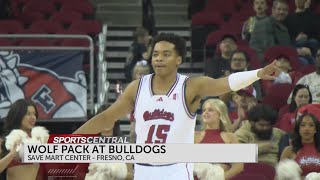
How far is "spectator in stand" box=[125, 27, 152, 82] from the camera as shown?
12719 mm

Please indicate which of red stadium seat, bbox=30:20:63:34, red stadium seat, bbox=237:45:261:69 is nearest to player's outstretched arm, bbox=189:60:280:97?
red stadium seat, bbox=237:45:261:69

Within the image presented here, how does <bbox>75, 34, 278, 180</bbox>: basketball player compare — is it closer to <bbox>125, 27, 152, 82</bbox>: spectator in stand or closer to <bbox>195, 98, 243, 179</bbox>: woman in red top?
<bbox>195, 98, 243, 179</bbox>: woman in red top

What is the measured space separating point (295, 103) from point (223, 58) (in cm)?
173

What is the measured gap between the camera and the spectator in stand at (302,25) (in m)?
13.3

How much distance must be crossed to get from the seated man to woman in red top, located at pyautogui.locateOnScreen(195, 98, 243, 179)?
1.00 feet

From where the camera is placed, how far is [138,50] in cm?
1300

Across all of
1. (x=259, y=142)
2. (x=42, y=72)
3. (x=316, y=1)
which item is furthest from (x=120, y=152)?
(x=316, y=1)

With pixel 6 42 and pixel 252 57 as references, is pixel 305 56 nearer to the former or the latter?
pixel 252 57

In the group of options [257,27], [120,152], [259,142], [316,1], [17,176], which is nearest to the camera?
[120,152]

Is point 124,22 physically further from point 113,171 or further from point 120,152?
point 120,152

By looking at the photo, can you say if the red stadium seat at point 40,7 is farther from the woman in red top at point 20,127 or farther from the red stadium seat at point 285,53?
the woman in red top at point 20,127

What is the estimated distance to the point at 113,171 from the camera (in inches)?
339

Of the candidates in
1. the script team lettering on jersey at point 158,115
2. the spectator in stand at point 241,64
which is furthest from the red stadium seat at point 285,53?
the script team lettering on jersey at point 158,115

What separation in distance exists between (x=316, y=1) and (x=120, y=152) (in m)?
9.00
